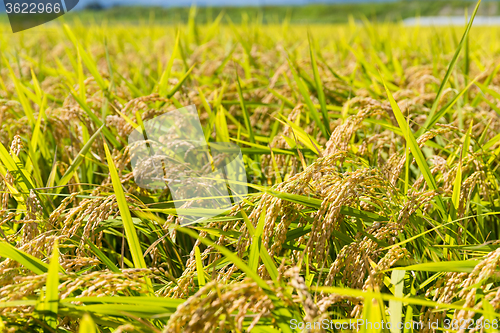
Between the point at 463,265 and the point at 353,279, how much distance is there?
0.81 feet

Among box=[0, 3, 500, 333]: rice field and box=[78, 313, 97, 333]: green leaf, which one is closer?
box=[78, 313, 97, 333]: green leaf

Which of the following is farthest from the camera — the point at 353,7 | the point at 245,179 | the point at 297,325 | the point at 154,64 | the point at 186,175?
the point at 353,7

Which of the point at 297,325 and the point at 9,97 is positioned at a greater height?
the point at 9,97

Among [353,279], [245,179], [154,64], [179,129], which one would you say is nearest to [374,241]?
[353,279]

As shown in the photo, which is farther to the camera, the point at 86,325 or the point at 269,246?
the point at 269,246

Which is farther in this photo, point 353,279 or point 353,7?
A: point 353,7

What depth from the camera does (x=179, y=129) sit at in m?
1.65

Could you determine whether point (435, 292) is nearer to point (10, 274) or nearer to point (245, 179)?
point (245, 179)

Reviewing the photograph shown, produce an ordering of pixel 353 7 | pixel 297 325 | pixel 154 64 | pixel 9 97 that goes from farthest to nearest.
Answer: pixel 353 7 → pixel 154 64 → pixel 9 97 → pixel 297 325

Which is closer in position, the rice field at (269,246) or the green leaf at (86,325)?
the green leaf at (86,325)

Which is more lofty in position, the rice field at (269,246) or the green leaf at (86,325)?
the green leaf at (86,325)

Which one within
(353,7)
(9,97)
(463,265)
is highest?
(353,7)

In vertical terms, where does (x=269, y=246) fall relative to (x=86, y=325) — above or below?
below

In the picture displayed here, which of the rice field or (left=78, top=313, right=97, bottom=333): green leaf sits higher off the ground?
(left=78, top=313, right=97, bottom=333): green leaf
